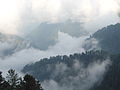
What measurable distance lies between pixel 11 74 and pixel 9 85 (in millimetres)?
4258

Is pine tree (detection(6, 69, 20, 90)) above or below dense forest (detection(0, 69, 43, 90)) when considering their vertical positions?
above

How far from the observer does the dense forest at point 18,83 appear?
6195cm

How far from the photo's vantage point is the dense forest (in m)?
62.0

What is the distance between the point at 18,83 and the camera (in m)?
67.0

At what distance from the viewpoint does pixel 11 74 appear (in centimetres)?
6788

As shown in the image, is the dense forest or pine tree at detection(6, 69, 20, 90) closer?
the dense forest

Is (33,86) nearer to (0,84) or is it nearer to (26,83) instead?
(26,83)

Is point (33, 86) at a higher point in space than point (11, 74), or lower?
lower

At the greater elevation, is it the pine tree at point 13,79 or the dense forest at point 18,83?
the pine tree at point 13,79

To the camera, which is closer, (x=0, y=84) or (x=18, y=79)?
(x=0, y=84)

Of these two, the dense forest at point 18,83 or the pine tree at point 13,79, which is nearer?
the dense forest at point 18,83

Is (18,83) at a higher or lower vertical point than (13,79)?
lower

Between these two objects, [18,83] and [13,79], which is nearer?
[18,83]

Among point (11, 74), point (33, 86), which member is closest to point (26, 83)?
point (33, 86)
